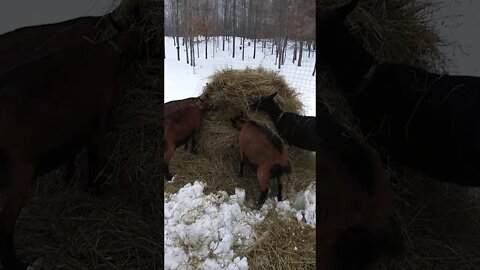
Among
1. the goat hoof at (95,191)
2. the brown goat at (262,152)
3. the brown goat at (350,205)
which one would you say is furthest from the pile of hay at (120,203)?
the brown goat at (350,205)

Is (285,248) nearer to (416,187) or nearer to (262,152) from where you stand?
(262,152)

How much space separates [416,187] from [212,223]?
1.04m

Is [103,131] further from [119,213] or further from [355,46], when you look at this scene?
[355,46]

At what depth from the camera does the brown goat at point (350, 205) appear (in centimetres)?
201

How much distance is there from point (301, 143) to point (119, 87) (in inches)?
35.8

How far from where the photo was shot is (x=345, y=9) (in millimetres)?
2129

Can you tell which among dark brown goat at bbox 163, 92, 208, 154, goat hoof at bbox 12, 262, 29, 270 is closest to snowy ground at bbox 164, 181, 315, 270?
dark brown goat at bbox 163, 92, 208, 154

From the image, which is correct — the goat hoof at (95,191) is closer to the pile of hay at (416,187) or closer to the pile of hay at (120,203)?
the pile of hay at (120,203)

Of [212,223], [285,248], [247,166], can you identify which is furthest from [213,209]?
[285,248]

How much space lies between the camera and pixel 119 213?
7.16ft

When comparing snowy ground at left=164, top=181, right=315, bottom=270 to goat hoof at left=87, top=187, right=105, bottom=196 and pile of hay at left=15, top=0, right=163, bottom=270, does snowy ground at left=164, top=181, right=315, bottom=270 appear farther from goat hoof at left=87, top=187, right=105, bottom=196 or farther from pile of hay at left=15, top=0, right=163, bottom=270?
goat hoof at left=87, top=187, right=105, bottom=196

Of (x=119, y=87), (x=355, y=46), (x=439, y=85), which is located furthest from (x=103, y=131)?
(x=439, y=85)

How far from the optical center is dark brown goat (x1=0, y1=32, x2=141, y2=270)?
190 cm

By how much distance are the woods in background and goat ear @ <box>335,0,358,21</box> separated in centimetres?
19
